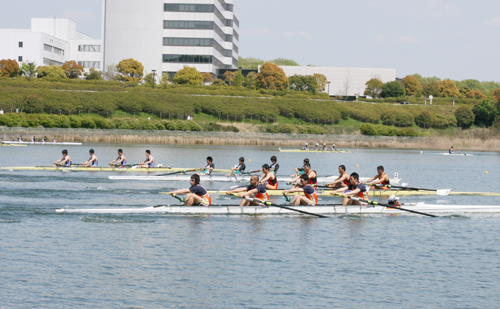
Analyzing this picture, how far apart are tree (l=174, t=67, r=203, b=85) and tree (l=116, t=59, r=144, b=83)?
724 centimetres

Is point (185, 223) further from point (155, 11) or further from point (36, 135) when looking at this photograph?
point (155, 11)

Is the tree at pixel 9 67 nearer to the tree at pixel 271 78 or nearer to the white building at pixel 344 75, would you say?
the tree at pixel 271 78

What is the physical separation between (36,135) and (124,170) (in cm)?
3802

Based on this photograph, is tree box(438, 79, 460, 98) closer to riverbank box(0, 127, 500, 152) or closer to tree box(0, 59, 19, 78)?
riverbank box(0, 127, 500, 152)

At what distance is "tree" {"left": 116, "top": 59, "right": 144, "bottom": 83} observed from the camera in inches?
4296

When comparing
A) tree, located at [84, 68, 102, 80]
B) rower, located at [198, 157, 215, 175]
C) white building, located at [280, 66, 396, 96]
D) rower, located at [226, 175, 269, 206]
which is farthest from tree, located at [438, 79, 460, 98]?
rower, located at [226, 175, 269, 206]

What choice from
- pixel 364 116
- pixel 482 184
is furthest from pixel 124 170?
pixel 364 116

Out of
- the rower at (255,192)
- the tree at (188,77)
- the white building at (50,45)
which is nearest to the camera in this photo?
the rower at (255,192)

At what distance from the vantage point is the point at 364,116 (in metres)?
102

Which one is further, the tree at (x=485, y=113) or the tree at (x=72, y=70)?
the tree at (x=72, y=70)

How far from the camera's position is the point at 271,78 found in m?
117

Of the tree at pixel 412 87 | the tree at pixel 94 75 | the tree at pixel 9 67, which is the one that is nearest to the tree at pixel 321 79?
the tree at pixel 412 87

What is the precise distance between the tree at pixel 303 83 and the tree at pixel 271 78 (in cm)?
470

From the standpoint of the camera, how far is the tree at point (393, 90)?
404 feet
